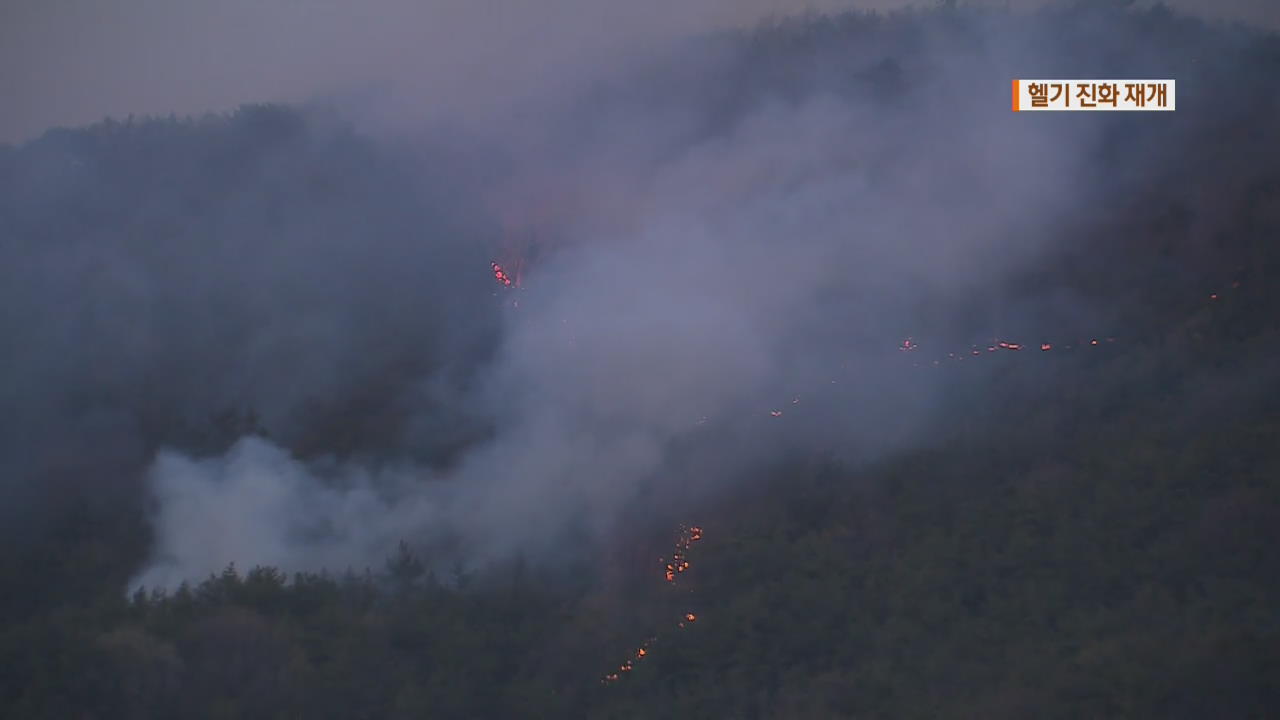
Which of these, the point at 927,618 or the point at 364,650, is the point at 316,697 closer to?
the point at 364,650

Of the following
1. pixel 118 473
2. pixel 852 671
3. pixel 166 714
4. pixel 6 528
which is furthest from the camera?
pixel 118 473

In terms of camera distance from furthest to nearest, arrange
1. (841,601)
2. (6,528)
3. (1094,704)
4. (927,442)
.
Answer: (6,528)
(927,442)
(841,601)
(1094,704)

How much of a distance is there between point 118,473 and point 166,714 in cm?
1275

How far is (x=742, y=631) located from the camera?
70.7 feet

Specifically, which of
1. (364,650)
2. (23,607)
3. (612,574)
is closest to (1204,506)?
(612,574)

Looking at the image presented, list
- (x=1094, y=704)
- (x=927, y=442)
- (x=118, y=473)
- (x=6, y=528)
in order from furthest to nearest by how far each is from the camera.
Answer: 1. (x=118, y=473)
2. (x=6, y=528)
3. (x=927, y=442)
4. (x=1094, y=704)

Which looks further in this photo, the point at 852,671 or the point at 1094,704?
the point at 852,671

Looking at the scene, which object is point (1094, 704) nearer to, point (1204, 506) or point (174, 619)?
point (1204, 506)

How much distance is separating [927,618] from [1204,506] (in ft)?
15.7

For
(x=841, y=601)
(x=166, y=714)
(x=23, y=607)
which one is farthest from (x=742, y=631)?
(x=23, y=607)

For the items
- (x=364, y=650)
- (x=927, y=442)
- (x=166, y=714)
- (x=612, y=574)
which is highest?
(x=927, y=442)

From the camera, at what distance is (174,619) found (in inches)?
832

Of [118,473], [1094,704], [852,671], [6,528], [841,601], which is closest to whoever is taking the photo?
[1094,704]

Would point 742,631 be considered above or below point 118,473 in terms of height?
below
